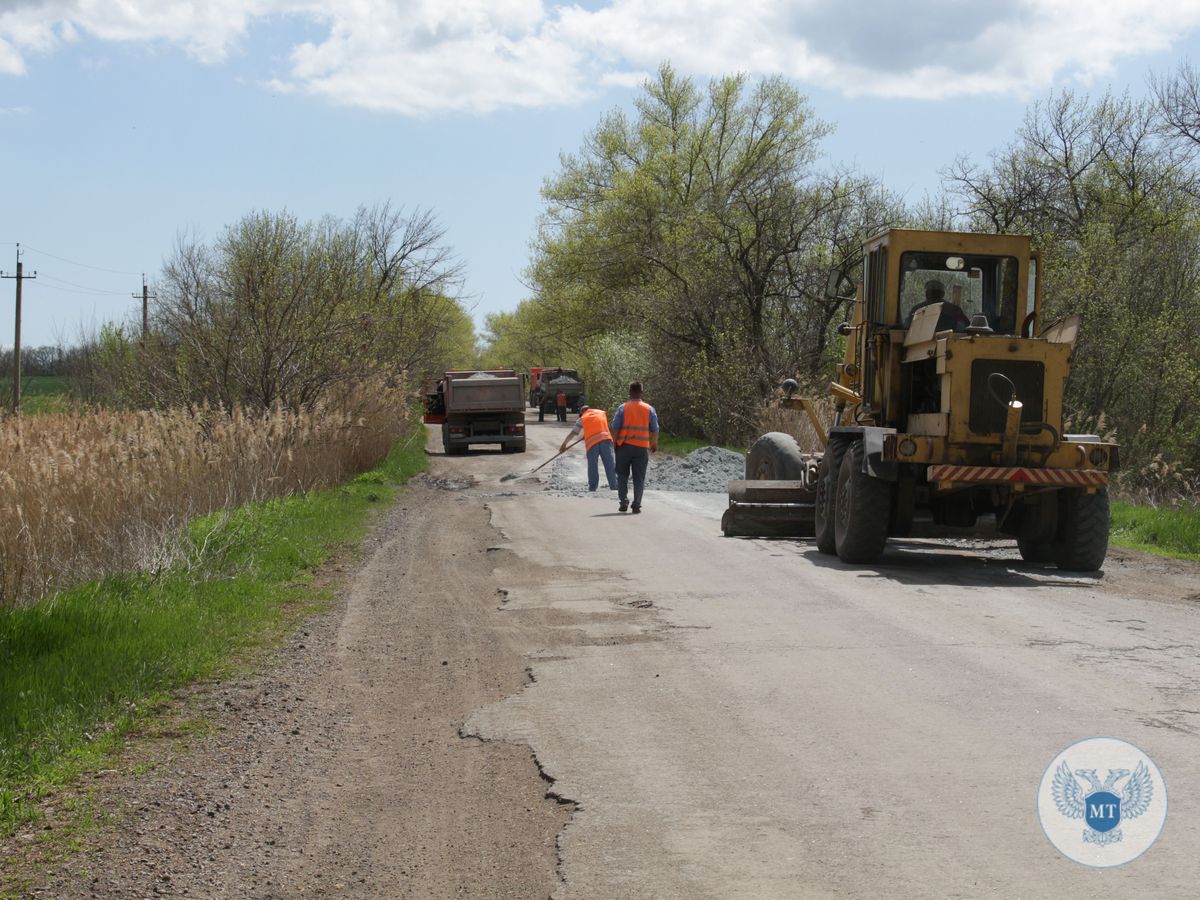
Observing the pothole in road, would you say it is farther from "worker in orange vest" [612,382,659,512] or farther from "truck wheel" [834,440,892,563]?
"truck wheel" [834,440,892,563]

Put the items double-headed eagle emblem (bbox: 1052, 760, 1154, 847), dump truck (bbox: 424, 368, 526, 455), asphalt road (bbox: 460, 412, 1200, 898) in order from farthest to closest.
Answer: dump truck (bbox: 424, 368, 526, 455)
double-headed eagle emblem (bbox: 1052, 760, 1154, 847)
asphalt road (bbox: 460, 412, 1200, 898)

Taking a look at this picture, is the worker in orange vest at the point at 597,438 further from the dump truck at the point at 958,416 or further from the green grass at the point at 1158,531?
the green grass at the point at 1158,531

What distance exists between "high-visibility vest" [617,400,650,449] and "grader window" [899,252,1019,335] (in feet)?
19.8

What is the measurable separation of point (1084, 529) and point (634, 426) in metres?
7.61

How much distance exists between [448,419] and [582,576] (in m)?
23.9

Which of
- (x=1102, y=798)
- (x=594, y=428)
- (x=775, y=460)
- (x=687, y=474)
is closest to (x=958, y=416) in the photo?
(x=775, y=460)

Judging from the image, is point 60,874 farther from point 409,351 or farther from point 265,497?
point 409,351

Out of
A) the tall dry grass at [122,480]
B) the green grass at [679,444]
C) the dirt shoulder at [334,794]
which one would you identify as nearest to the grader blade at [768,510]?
the tall dry grass at [122,480]

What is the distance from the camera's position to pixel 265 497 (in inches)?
684

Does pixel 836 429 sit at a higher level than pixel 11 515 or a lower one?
higher

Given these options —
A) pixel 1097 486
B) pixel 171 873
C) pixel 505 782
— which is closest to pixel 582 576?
pixel 1097 486

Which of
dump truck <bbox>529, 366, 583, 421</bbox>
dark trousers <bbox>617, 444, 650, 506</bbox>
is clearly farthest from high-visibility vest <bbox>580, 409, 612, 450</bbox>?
dump truck <bbox>529, 366, 583, 421</bbox>

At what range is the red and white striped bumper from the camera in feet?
37.1

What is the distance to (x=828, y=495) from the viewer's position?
43.3 feet
